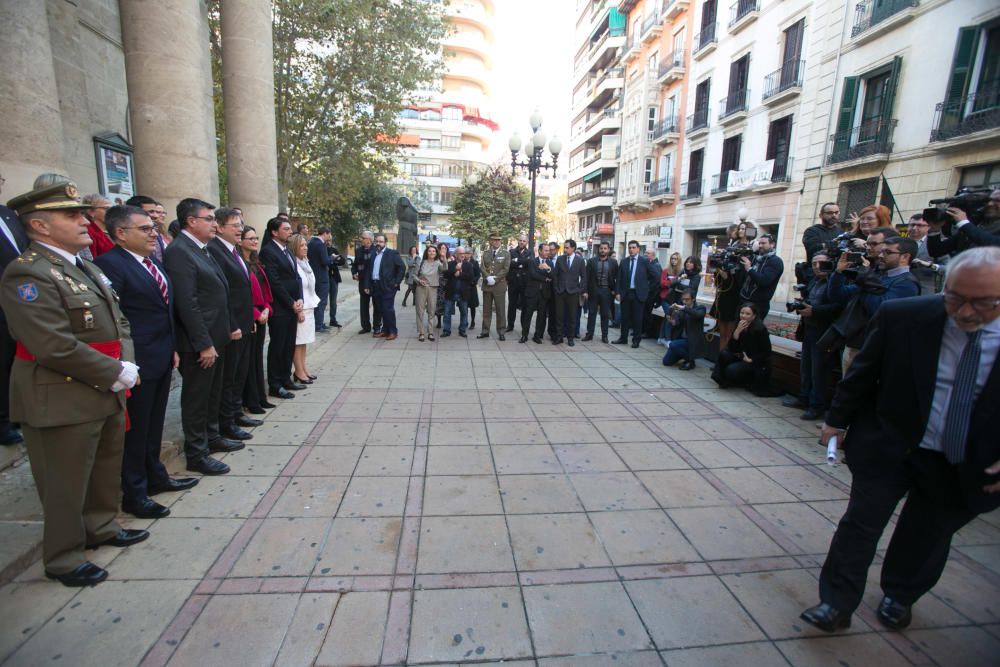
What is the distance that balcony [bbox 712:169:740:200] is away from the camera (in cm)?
2211

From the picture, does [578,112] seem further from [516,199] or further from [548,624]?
[548,624]

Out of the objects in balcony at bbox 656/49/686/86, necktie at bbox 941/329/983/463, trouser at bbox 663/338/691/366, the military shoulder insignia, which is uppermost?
balcony at bbox 656/49/686/86

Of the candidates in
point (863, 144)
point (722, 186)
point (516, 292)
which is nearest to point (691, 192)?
point (722, 186)

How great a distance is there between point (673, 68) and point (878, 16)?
12849 millimetres

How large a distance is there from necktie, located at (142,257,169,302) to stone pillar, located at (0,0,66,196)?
2.29 metres

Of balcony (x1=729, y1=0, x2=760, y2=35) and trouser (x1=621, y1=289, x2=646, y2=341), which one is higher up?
balcony (x1=729, y1=0, x2=760, y2=35)

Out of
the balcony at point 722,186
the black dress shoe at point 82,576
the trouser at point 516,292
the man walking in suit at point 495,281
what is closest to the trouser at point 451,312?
the man walking in suit at point 495,281

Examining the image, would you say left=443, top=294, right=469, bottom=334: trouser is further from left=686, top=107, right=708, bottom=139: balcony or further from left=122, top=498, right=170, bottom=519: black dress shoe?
left=686, top=107, right=708, bottom=139: balcony

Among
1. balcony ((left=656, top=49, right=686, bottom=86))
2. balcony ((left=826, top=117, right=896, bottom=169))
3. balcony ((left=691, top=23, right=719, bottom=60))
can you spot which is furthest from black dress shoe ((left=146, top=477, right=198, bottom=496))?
balcony ((left=656, top=49, right=686, bottom=86))

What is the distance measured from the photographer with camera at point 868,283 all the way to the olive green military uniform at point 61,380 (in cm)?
553

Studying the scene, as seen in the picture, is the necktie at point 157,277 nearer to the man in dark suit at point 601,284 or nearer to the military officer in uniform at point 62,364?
the military officer in uniform at point 62,364

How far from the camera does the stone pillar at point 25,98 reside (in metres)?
4.21

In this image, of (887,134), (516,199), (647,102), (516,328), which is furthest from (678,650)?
(647,102)

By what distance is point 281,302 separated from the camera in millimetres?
5488
